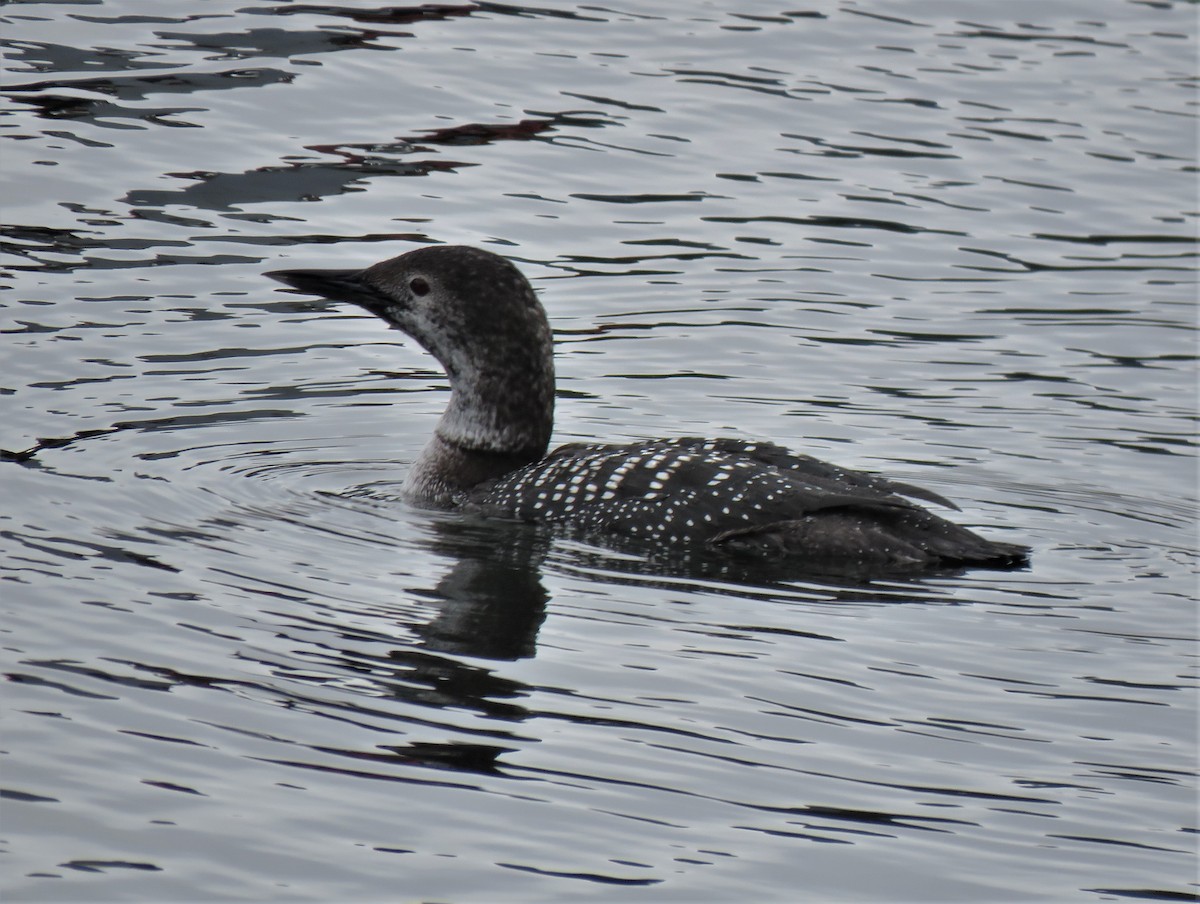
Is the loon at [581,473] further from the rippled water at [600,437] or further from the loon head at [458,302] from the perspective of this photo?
the rippled water at [600,437]

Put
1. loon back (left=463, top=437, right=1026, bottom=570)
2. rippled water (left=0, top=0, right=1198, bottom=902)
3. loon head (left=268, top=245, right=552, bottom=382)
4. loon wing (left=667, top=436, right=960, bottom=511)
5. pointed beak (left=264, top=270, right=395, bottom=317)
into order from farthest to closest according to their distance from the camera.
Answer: pointed beak (left=264, top=270, right=395, bottom=317) → loon head (left=268, top=245, right=552, bottom=382) → loon wing (left=667, top=436, right=960, bottom=511) → loon back (left=463, top=437, right=1026, bottom=570) → rippled water (left=0, top=0, right=1198, bottom=902)

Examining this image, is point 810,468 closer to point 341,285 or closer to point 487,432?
point 487,432

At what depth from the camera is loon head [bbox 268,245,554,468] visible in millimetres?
6824

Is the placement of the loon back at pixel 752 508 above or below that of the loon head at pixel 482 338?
below

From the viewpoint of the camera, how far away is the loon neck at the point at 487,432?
684 cm

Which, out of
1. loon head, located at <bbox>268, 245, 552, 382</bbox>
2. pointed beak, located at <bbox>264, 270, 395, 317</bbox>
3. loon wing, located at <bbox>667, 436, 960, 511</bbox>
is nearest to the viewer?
loon wing, located at <bbox>667, 436, 960, 511</bbox>

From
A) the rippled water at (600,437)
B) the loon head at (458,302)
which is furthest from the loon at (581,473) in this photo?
the rippled water at (600,437)

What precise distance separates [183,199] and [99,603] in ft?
15.9

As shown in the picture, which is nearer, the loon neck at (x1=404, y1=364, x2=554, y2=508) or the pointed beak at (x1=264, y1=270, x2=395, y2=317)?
the loon neck at (x1=404, y1=364, x2=554, y2=508)

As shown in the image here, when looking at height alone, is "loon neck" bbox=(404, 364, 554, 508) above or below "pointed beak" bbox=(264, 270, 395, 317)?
below

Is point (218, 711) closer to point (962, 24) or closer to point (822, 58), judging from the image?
point (822, 58)

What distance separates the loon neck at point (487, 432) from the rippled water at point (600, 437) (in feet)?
0.77

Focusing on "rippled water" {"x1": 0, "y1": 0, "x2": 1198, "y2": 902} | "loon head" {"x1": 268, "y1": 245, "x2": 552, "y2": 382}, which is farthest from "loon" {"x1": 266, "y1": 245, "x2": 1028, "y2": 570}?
"rippled water" {"x1": 0, "y1": 0, "x2": 1198, "y2": 902}

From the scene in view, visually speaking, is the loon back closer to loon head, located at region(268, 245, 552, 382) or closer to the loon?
the loon
